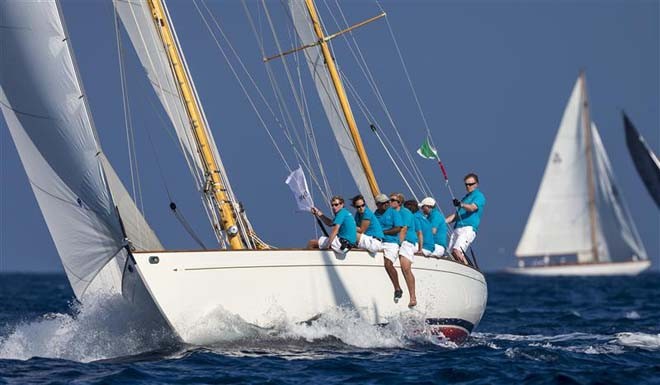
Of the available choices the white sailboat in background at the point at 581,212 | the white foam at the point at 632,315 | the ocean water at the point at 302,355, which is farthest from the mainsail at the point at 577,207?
the ocean water at the point at 302,355

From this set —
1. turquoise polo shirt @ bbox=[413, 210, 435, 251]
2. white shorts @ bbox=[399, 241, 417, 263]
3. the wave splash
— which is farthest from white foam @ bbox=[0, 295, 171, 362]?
turquoise polo shirt @ bbox=[413, 210, 435, 251]

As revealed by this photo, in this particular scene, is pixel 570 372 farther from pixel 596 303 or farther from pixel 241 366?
pixel 596 303

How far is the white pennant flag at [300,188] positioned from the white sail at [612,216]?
165ft

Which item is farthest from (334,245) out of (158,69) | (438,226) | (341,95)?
(341,95)

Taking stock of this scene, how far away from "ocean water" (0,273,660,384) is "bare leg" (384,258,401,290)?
0.67 metres

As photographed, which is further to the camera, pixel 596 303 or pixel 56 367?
pixel 596 303

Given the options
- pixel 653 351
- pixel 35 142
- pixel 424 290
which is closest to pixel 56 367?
pixel 35 142

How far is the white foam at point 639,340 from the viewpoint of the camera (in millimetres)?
20739

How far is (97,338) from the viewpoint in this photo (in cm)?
1889

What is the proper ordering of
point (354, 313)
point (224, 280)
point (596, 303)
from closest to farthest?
point (224, 280), point (354, 313), point (596, 303)

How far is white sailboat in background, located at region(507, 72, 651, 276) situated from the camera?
225 ft

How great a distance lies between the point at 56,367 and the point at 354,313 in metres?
4.55

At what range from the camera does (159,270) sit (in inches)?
708

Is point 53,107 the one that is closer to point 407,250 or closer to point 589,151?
point 407,250
